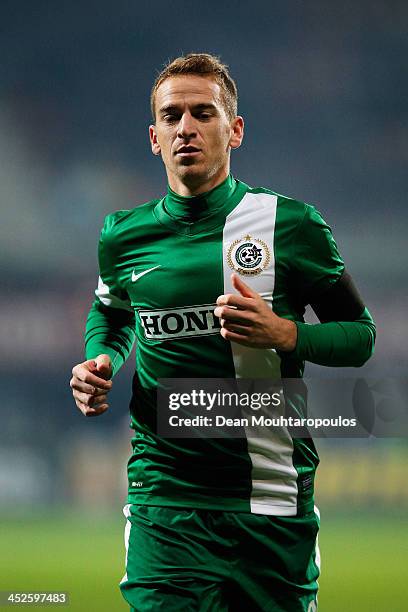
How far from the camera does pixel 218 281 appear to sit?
1.94 m

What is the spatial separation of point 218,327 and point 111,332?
1.51 ft

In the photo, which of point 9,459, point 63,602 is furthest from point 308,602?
point 9,459

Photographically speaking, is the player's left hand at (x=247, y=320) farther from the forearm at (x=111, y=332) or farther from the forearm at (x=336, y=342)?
the forearm at (x=111, y=332)

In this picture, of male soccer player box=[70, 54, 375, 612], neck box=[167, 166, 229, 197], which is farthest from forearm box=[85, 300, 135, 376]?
neck box=[167, 166, 229, 197]

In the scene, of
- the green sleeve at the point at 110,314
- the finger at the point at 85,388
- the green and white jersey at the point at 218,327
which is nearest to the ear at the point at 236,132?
the green and white jersey at the point at 218,327

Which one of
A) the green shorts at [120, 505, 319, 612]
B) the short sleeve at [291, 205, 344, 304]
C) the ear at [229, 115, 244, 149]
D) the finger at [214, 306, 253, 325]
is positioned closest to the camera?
the finger at [214, 306, 253, 325]

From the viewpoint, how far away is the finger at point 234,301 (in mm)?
1679

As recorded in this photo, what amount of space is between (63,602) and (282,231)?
6.92ft

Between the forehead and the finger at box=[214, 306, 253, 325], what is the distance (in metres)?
0.64

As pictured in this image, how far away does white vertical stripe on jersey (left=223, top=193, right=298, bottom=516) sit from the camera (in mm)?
1882

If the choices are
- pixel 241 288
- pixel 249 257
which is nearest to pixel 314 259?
pixel 249 257

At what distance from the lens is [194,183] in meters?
2.03

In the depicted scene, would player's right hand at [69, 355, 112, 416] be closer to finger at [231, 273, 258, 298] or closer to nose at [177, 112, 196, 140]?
finger at [231, 273, 258, 298]

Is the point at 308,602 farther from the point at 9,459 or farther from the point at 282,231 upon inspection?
the point at 9,459
